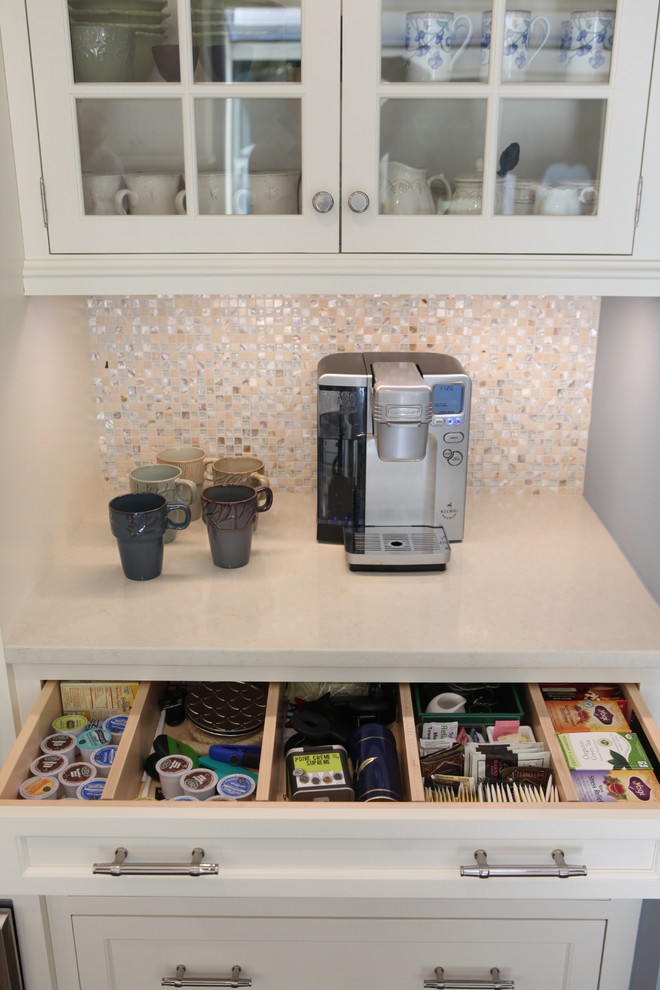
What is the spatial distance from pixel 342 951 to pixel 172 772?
384mm

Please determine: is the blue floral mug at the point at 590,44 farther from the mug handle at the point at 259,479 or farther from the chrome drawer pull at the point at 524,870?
the chrome drawer pull at the point at 524,870

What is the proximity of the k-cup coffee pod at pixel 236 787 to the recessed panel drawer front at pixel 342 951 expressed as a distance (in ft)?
0.67

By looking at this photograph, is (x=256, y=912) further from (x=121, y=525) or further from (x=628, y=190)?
(x=628, y=190)

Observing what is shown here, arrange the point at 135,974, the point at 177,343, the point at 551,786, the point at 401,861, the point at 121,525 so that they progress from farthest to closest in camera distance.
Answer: the point at 177,343 < the point at 121,525 < the point at 135,974 < the point at 551,786 < the point at 401,861

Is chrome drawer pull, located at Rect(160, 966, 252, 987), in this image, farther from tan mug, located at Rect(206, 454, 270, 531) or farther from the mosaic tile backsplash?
the mosaic tile backsplash

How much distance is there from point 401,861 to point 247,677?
1.26 feet

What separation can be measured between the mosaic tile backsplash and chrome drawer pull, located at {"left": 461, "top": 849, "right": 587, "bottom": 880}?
95cm

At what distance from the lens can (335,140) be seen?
1.42 m

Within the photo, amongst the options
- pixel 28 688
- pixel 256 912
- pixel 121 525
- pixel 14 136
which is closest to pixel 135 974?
pixel 256 912

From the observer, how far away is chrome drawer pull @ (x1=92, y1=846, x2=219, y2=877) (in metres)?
1.19

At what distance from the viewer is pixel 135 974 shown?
1.44 metres

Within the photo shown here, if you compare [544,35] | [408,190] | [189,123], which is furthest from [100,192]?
[544,35]

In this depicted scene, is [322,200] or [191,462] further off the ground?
[322,200]

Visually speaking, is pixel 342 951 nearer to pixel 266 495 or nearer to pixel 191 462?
pixel 266 495
